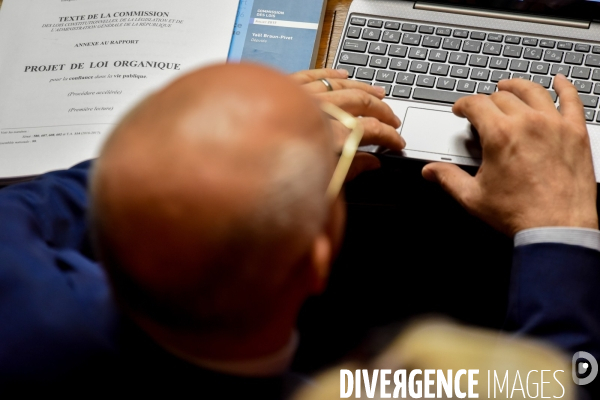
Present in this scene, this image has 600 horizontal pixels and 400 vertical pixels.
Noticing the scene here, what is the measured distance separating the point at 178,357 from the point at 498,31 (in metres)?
0.49

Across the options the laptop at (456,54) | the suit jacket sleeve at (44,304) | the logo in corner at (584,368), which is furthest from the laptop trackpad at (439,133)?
the suit jacket sleeve at (44,304)

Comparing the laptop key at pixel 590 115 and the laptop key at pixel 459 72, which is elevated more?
the laptop key at pixel 459 72

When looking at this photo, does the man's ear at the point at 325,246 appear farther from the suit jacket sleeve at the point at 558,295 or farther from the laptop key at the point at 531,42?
the laptop key at the point at 531,42

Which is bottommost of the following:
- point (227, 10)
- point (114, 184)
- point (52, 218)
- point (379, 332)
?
point (379, 332)

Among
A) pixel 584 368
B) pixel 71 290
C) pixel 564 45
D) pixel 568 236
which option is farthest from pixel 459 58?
pixel 71 290

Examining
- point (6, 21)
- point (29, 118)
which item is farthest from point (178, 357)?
point (6, 21)

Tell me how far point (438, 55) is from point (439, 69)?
0.02 metres

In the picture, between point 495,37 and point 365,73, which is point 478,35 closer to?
point 495,37

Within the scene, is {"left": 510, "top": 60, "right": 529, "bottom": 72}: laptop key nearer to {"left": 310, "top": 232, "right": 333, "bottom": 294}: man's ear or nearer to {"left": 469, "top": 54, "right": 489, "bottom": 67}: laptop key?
{"left": 469, "top": 54, "right": 489, "bottom": 67}: laptop key

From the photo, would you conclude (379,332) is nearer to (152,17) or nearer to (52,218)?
(52,218)

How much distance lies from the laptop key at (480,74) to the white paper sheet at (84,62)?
0.29m

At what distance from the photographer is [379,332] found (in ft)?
2.24

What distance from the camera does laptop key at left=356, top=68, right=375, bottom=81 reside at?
0.65 metres

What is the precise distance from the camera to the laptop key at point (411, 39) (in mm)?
657
